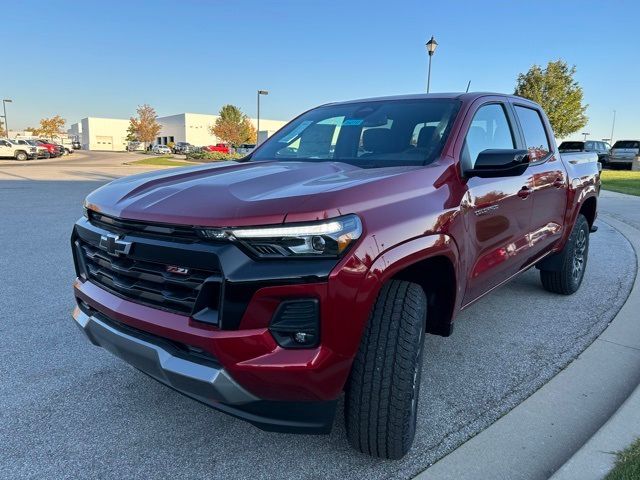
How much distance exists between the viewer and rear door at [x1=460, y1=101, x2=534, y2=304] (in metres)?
2.76

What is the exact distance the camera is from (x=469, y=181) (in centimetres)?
272

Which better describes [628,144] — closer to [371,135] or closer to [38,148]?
[371,135]

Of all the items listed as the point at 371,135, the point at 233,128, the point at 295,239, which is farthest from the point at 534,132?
the point at 233,128

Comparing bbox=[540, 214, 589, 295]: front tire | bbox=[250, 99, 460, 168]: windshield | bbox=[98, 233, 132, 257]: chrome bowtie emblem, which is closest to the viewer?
bbox=[98, 233, 132, 257]: chrome bowtie emblem

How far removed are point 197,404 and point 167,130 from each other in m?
95.1

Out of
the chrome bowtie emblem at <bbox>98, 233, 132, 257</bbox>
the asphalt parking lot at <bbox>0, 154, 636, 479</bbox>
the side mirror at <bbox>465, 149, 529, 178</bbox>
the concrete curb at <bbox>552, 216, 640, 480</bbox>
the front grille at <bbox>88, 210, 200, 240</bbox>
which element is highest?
the side mirror at <bbox>465, 149, 529, 178</bbox>

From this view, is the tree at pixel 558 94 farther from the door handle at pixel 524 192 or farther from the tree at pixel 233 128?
the tree at pixel 233 128

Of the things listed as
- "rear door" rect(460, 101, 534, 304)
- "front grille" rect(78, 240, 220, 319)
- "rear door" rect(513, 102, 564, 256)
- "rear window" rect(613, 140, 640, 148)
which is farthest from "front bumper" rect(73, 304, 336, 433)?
"rear window" rect(613, 140, 640, 148)

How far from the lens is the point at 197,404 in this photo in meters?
2.81

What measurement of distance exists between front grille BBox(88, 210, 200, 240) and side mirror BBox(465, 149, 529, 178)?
1.60 metres

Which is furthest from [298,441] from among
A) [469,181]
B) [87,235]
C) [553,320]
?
[553,320]

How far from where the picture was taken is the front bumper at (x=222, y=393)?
188cm

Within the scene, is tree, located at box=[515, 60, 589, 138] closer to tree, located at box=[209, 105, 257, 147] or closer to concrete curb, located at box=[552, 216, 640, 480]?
concrete curb, located at box=[552, 216, 640, 480]

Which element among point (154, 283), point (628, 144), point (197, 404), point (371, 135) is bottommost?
point (197, 404)
